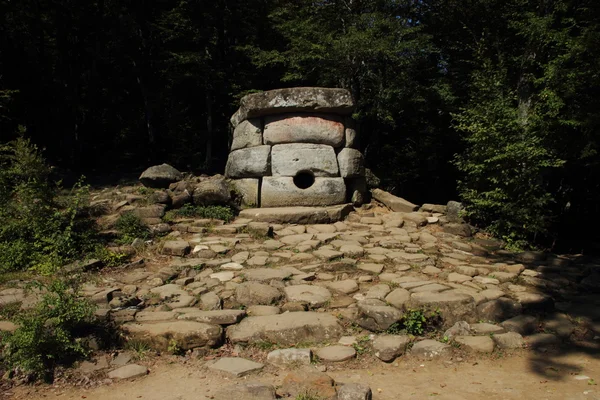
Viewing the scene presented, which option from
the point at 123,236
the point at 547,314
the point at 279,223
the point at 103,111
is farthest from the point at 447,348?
the point at 103,111

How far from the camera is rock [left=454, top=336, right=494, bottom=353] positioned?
354 centimetres

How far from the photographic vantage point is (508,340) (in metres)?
3.70

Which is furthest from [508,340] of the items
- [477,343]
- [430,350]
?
[430,350]

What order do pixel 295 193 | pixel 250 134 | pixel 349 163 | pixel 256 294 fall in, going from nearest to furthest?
pixel 256 294 → pixel 295 193 → pixel 349 163 → pixel 250 134

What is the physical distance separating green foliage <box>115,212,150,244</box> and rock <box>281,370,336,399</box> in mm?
3970

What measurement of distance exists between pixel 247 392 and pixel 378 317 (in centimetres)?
156

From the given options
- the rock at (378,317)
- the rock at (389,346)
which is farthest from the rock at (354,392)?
the rock at (378,317)

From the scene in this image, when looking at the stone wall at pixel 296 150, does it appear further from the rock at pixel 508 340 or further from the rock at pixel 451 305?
the rock at pixel 508 340

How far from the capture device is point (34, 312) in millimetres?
3617

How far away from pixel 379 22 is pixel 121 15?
920 cm

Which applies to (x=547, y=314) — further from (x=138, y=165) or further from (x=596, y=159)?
(x=138, y=165)

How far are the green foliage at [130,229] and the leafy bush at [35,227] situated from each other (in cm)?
39

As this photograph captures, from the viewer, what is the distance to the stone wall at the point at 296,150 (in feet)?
26.8

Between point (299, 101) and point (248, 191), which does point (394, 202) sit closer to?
point (299, 101)
